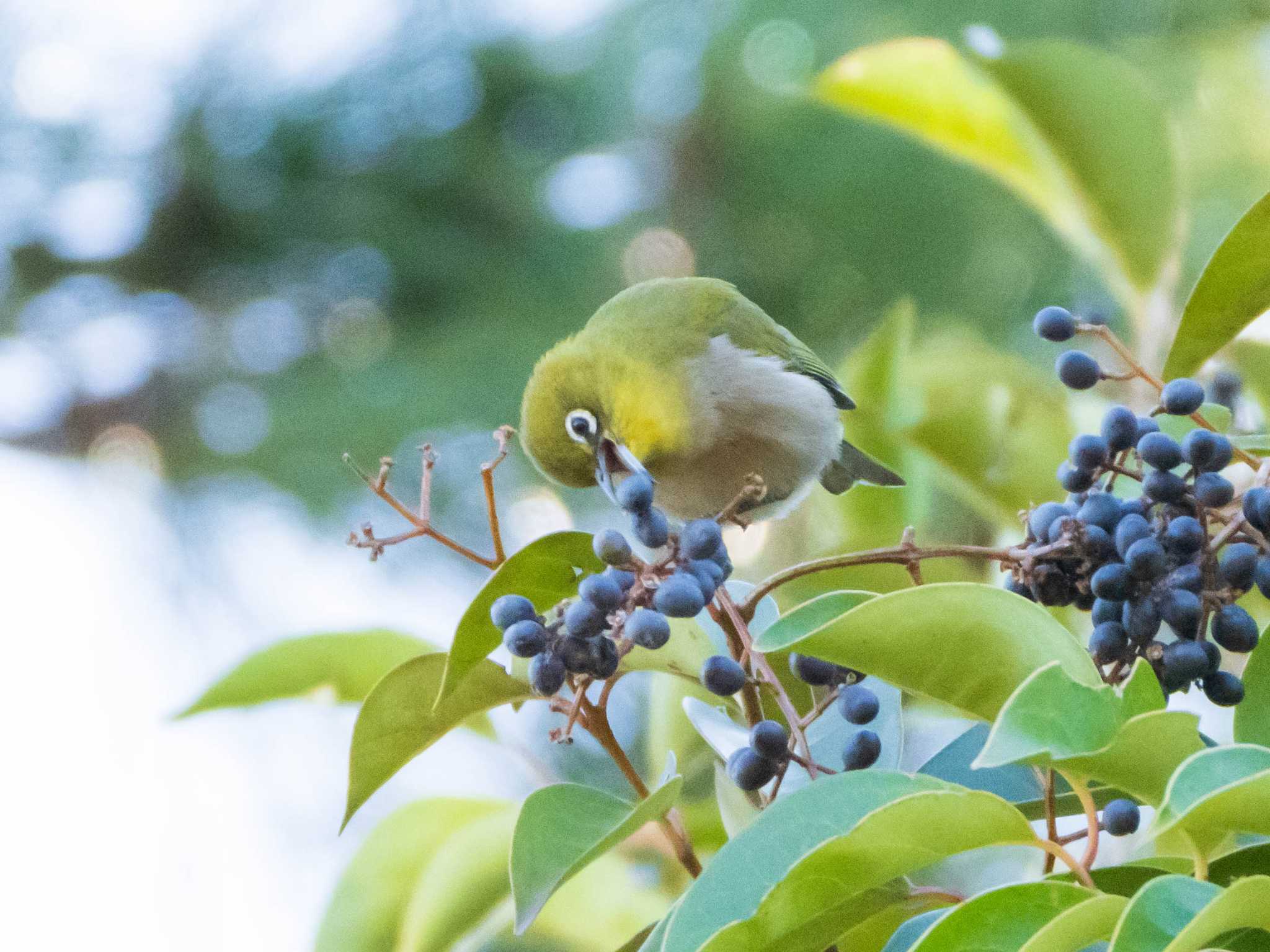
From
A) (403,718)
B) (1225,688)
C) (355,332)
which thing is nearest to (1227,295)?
(1225,688)

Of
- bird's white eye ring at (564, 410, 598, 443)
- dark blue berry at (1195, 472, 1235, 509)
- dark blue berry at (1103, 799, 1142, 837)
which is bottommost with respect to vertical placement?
bird's white eye ring at (564, 410, 598, 443)

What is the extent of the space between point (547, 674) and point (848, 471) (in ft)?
3.23

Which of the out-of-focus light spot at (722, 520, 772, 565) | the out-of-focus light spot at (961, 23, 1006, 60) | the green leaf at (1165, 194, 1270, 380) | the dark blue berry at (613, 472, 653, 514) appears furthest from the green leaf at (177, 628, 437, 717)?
the out-of-focus light spot at (722, 520, 772, 565)

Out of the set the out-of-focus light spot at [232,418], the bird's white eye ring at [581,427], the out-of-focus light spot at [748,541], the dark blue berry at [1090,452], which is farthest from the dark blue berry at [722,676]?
the out-of-focus light spot at [232,418]

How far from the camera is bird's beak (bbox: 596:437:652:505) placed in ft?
4.97

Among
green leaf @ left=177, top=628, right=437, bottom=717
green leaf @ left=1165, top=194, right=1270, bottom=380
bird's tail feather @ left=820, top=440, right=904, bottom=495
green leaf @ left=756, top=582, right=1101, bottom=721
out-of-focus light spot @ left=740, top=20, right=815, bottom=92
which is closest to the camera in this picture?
green leaf @ left=756, top=582, right=1101, bottom=721

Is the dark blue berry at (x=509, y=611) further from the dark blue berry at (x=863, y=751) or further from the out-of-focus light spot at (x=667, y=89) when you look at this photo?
the out-of-focus light spot at (x=667, y=89)

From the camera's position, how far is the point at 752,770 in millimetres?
792

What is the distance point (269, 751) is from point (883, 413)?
2.17 metres

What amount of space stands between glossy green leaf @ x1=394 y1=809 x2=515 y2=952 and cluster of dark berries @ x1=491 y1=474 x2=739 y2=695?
422 millimetres

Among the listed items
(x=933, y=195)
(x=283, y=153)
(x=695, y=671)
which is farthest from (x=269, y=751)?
(x=695, y=671)

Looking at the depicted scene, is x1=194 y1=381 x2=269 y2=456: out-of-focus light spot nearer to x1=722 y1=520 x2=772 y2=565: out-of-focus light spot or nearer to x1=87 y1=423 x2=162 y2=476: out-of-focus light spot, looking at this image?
x1=87 y1=423 x2=162 y2=476: out-of-focus light spot

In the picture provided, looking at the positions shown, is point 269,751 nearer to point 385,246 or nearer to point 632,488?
point 385,246

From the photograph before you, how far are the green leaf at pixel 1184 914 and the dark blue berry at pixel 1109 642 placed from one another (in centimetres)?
25
